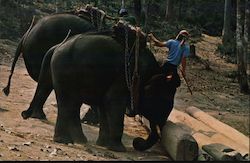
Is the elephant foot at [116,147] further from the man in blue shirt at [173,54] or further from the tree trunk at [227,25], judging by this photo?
the tree trunk at [227,25]

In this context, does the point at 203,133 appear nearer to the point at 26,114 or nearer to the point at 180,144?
the point at 180,144

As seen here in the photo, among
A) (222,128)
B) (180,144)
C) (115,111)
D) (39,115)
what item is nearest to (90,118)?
(39,115)

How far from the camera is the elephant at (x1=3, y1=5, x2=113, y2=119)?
9.83 meters

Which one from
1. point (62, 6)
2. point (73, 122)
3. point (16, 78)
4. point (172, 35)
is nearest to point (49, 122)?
point (73, 122)

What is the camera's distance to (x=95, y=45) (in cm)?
805

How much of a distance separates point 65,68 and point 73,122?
0.85 m

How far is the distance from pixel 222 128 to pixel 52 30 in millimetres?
3889

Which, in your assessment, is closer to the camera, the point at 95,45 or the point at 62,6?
the point at 95,45

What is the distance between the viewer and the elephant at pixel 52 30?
32.2ft

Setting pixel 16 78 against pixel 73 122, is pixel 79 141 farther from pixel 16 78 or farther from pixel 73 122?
pixel 16 78

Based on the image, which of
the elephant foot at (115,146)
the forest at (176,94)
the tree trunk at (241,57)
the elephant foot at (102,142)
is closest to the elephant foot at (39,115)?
the forest at (176,94)

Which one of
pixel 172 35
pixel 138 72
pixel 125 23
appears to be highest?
pixel 125 23

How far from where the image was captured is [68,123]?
8172 millimetres

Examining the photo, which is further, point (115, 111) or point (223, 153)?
point (115, 111)
